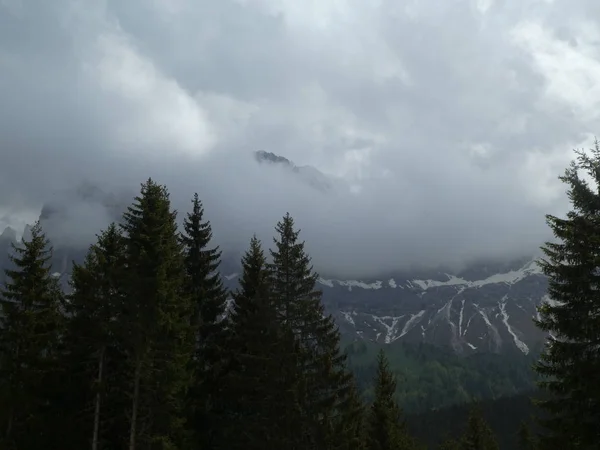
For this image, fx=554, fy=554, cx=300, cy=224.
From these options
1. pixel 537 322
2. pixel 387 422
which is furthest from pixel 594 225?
pixel 387 422

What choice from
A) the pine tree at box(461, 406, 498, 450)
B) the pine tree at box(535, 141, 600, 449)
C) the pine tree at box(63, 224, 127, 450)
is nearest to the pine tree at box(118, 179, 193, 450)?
the pine tree at box(63, 224, 127, 450)

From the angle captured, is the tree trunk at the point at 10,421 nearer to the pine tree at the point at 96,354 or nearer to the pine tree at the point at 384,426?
the pine tree at the point at 96,354

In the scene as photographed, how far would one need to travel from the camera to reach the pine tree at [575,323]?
19.3 m

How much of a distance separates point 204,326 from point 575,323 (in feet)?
65.1

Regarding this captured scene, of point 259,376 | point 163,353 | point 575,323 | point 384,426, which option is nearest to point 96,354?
point 163,353

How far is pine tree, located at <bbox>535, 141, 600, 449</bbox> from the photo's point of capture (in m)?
19.3

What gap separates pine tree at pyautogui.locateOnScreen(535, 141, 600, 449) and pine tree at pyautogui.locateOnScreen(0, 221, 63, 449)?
23730 millimetres

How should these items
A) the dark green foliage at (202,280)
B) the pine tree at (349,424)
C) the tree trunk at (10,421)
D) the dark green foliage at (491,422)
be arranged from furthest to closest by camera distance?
the dark green foliage at (491,422) → the dark green foliage at (202,280) → the tree trunk at (10,421) → the pine tree at (349,424)

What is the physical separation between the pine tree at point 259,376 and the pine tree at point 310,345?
0.93 meters

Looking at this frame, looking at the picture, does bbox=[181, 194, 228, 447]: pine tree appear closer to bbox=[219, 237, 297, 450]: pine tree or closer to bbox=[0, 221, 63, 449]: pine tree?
bbox=[219, 237, 297, 450]: pine tree

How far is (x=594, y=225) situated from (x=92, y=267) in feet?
81.6

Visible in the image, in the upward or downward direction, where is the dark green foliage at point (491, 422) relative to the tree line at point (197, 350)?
downward

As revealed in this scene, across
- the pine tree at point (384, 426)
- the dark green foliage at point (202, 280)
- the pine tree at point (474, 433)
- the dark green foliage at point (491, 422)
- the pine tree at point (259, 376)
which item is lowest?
the dark green foliage at point (491, 422)

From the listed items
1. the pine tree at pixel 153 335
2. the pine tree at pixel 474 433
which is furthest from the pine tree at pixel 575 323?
the pine tree at pixel 474 433
